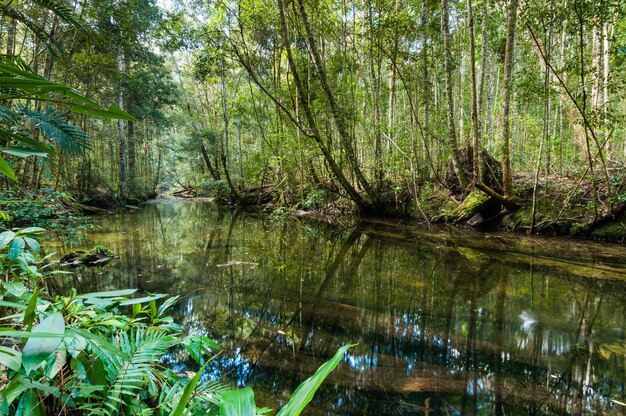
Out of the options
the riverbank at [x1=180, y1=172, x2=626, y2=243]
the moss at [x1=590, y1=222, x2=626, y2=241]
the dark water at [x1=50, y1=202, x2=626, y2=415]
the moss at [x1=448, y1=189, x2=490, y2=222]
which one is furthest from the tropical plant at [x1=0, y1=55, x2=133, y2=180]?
the moss at [x1=448, y1=189, x2=490, y2=222]

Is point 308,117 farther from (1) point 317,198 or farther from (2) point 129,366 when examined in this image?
(2) point 129,366

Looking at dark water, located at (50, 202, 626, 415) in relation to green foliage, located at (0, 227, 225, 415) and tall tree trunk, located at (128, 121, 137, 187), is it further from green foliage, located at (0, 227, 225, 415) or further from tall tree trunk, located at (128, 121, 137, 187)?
tall tree trunk, located at (128, 121, 137, 187)

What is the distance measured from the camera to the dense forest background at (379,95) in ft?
22.7

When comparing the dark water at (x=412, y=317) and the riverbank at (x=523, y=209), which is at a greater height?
the riverbank at (x=523, y=209)

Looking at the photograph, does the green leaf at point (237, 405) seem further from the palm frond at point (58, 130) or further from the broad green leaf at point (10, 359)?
the palm frond at point (58, 130)

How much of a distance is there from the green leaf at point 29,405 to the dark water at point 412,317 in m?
1.41

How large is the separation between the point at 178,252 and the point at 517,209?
327 inches

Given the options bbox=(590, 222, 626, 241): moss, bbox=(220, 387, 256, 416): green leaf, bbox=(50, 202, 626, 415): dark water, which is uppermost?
bbox=(220, 387, 256, 416): green leaf

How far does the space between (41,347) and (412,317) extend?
3.19 m

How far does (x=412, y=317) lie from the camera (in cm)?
330

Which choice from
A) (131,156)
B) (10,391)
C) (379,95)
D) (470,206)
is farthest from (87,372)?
(131,156)

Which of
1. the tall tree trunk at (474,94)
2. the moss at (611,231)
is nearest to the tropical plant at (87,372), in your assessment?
the tall tree trunk at (474,94)

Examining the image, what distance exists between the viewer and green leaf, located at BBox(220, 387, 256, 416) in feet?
2.13

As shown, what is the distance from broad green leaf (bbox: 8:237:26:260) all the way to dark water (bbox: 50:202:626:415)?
58.4 inches
